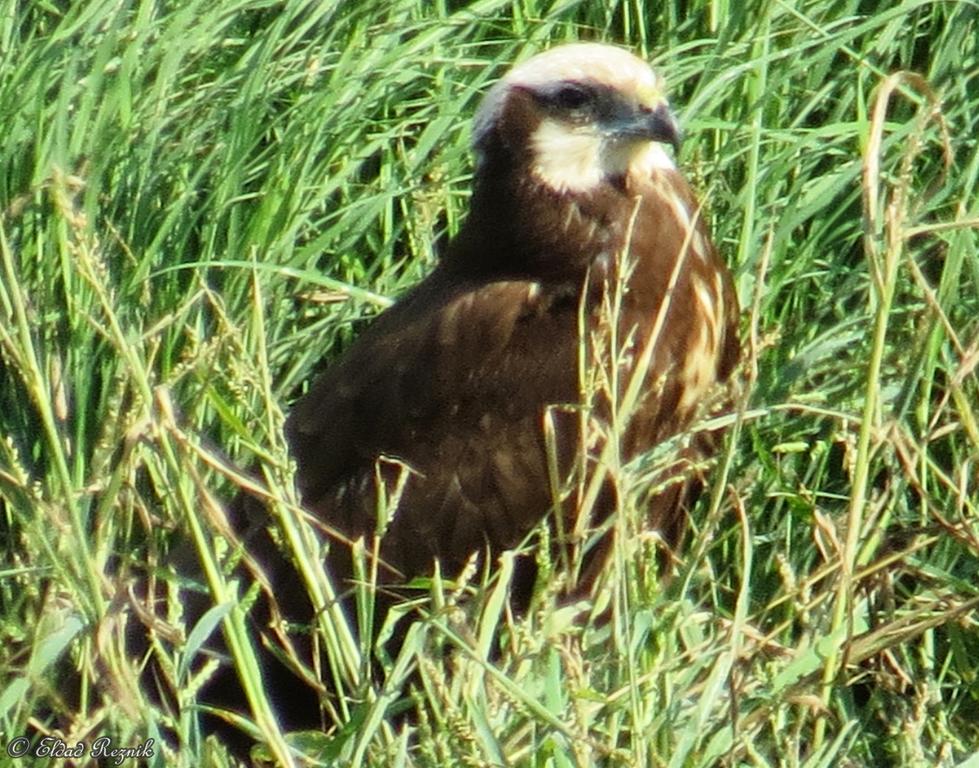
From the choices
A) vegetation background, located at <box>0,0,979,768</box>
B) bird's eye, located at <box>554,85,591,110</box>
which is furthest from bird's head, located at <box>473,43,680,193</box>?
vegetation background, located at <box>0,0,979,768</box>

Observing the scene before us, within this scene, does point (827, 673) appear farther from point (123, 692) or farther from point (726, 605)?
point (726, 605)

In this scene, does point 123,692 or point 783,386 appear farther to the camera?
point 783,386

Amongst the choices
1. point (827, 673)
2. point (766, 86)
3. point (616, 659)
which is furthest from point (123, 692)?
point (766, 86)

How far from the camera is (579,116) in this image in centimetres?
405

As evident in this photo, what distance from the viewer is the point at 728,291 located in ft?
13.4

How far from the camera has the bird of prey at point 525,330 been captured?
396cm

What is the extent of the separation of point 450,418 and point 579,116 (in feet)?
1.97

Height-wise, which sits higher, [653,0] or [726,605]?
[653,0]

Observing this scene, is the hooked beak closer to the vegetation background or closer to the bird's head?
the bird's head

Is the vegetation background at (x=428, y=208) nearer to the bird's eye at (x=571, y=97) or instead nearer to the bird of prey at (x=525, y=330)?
the bird of prey at (x=525, y=330)

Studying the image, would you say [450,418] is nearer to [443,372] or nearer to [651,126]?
[443,372]

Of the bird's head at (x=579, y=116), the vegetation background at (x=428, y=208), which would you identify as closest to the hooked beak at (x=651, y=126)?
the bird's head at (x=579, y=116)

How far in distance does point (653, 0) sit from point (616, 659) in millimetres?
2117

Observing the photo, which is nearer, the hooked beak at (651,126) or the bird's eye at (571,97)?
the hooked beak at (651,126)
